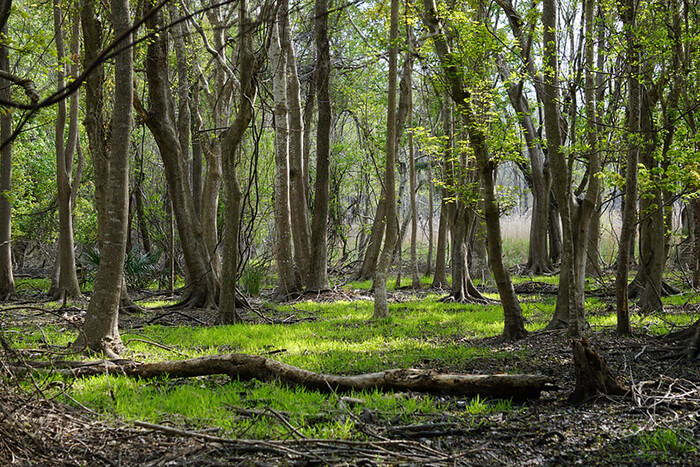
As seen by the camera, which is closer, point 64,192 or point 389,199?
point 389,199

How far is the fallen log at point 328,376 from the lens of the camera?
4586mm

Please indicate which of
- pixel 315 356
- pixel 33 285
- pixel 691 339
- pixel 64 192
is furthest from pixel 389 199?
pixel 33 285

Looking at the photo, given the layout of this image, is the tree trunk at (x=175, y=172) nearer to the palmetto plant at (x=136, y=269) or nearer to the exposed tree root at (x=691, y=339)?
the palmetto plant at (x=136, y=269)

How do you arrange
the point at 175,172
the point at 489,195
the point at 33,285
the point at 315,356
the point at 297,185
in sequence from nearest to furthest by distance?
1. the point at 315,356
2. the point at 489,195
3. the point at 175,172
4. the point at 297,185
5. the point at 33,285

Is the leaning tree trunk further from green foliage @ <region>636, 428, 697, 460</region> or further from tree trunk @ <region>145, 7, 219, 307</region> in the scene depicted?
green foliage @ <region>636, 428, 697, 460</region>

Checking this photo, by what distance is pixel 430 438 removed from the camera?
12.4 ft

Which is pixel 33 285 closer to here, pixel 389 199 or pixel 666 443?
pixel 389 199

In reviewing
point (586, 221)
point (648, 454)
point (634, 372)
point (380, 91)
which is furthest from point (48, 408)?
point (380, 91)

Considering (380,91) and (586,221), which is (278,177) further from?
(380,91)

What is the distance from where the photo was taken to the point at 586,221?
23.6ft

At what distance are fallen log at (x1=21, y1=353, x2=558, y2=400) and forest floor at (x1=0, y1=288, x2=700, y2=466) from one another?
0.15 meters

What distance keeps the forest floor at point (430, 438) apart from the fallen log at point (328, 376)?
15 centimetres

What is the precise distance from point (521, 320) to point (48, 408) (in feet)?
19.1

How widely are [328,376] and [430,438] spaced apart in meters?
1.38
